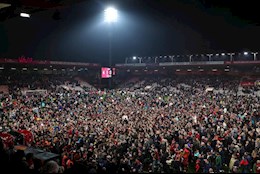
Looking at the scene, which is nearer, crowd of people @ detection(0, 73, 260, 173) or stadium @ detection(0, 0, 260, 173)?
crowd of people @ detection(0, 73, 260, 173)

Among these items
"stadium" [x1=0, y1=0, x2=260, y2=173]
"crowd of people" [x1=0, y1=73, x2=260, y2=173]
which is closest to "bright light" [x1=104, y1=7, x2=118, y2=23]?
"stadium" [x1=0, y1=0, x2=260, y2=173]

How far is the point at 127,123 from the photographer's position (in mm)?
15609

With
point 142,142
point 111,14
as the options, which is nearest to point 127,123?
point 142,142

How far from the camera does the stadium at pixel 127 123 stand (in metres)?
7.75

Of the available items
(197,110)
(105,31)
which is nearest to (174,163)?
(197,110)

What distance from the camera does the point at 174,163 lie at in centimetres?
872

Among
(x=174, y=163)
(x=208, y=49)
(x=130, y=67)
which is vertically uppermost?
(x=208, y=49)

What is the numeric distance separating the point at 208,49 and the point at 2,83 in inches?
1158

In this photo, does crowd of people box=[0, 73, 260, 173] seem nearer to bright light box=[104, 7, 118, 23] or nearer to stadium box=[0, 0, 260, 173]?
stadium box=[0, 0, 260, 173]

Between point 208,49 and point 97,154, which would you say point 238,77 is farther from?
point 97,154

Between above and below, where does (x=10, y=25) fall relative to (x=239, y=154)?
above

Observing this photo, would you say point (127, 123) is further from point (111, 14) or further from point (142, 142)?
point (111, 14)

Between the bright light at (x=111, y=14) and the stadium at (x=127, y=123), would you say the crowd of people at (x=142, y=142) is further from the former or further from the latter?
the bright light at (x=111, y=14)

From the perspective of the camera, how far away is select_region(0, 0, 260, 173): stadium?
7751mm
